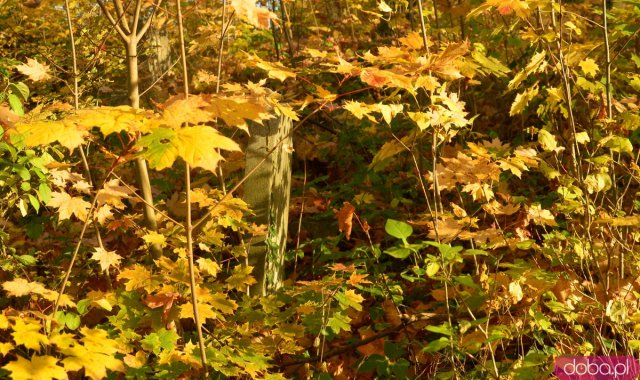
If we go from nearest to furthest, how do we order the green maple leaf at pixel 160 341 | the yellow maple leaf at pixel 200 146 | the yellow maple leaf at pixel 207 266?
1. the yellow maple leaf at pixel 200 146
2. the green maple leaf at pixel 160 341
3. the yellow maple leaf at pixel 207 266

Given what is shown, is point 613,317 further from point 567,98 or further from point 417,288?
point 417,288

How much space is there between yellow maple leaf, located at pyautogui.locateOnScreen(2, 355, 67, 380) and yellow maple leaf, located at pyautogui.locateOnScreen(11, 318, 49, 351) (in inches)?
1.8

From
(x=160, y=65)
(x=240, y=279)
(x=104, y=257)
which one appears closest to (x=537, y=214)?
(x=240, y=279)

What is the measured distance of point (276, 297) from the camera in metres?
3.06

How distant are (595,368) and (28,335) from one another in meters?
1.96

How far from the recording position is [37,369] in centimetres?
167

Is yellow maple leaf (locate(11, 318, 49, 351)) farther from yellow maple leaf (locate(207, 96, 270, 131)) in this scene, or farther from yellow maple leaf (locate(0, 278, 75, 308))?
yellow maple leaf (locate(207, 96, 270, 131))

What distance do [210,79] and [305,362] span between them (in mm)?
1863

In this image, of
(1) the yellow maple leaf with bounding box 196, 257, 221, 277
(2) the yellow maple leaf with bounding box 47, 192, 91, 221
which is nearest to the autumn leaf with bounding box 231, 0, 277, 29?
(1) the yellow maple leaf with bounding box 196, 257, 221, 277

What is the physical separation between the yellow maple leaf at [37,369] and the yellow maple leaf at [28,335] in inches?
1.8

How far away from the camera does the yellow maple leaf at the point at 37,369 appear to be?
1634mm

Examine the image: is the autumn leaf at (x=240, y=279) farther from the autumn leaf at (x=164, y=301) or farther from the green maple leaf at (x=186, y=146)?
the green maple leaf at (x=186, y=146)

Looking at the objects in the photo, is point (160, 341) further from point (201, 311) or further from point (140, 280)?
point (140, 280)

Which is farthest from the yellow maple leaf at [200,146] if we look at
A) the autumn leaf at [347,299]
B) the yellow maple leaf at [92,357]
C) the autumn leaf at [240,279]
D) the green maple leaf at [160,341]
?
the autumn leaf at [240,279]
